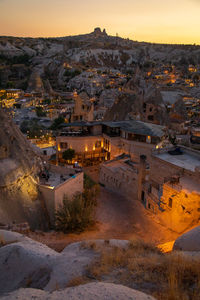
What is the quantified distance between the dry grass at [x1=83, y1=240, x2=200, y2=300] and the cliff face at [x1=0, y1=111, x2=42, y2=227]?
308 inches

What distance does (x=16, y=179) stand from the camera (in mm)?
14320

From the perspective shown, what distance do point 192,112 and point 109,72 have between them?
54.6 m

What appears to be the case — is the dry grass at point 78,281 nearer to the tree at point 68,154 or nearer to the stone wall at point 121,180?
the stone wall at point 121,180

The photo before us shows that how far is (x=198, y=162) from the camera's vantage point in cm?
1647

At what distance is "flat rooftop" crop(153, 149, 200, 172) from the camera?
1576 centimetres

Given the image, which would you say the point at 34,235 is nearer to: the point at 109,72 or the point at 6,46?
the point at 109,72

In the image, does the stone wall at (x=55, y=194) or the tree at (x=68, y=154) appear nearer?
the stone wall at (x=55, y=194)

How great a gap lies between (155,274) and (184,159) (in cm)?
1236

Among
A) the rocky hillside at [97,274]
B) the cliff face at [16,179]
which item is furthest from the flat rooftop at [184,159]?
the rocky hillside at [97,274]

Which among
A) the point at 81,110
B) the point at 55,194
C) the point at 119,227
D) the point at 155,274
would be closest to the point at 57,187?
the point at 55,194

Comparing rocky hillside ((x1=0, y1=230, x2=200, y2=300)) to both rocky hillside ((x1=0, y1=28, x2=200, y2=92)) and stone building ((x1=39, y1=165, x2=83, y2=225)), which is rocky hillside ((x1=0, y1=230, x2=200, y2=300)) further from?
rocky hillside ((x1=0, y1=28, x2=200, y2=92))

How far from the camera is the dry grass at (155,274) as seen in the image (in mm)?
4820

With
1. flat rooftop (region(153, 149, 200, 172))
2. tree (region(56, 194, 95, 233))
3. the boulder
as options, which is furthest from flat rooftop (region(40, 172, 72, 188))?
the boulder

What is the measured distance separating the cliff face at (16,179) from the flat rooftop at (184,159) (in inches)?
327
